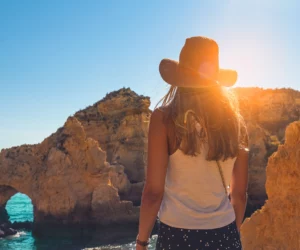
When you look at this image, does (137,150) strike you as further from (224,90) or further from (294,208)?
(224,90)

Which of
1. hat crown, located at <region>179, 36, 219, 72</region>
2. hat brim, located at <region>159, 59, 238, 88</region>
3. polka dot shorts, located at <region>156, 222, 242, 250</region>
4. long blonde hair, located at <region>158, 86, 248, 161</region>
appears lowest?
polka dot shorts, located at <region>156, 222, 242, 250</region>

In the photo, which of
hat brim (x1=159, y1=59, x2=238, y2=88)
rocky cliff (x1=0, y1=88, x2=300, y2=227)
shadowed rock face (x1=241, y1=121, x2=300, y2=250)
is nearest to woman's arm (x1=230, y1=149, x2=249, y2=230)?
hat brim (x1=159, y1=59, x2=238, y2=88)

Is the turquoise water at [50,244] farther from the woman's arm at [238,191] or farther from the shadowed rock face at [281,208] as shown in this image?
the woman's arm at [238,191]

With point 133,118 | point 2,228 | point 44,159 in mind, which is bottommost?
point 2,228

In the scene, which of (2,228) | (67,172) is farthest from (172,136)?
(2,228)

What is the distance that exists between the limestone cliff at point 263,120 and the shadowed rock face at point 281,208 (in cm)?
1861

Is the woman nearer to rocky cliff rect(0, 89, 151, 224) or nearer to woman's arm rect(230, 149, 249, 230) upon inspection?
woman's arm rect(230, 149, 249, 230)

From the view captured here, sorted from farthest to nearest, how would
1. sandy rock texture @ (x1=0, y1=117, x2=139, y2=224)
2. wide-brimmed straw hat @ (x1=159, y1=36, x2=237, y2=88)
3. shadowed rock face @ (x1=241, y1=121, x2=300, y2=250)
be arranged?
sandy rock texture @ (x1=0, y1=117, x2=139, y2=224), shadowed rock face @ (x1=241, y1=121, x2=300, y2=250), wide-brimmed straw hat @ (x1=159, y1=36, x2=237, y2=88)

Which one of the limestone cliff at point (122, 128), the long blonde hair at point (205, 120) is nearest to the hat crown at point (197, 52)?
the long blonde hair at point (205, 120)

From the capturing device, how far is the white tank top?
1.81 meters

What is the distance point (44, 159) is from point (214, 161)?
19376mm

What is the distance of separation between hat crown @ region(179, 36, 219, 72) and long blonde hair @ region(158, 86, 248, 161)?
130 millimetres

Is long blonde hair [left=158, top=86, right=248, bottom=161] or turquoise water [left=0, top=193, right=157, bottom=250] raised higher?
long blonde hair [left=158, top=86, right=248, bottom=161]

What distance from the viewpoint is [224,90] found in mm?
1979
